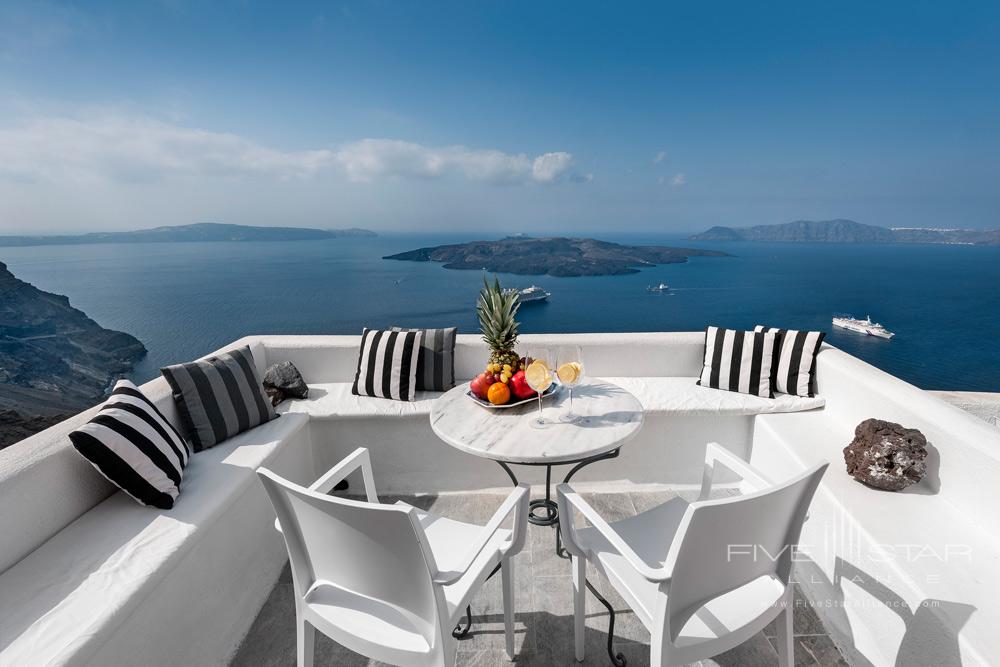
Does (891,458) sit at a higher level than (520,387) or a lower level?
lower

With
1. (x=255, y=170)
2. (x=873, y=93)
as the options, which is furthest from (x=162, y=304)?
(x=873, y=93)

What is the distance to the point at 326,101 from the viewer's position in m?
11.4

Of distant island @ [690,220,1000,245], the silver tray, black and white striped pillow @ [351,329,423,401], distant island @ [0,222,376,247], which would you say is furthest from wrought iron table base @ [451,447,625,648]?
distant island @ [690,220,1000,245]

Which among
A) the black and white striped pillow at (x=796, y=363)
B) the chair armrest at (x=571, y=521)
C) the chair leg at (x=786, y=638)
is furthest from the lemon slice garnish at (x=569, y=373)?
the black and white striped pillow at (x=796, y=363)

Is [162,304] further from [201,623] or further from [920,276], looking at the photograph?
[920,276]

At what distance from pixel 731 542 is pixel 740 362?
82.8 inches

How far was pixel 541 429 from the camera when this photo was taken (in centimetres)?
169

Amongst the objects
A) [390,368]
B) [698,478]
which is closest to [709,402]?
[698,478]

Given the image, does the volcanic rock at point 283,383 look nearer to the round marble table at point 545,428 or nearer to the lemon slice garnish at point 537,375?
the round marble table at point 545,428

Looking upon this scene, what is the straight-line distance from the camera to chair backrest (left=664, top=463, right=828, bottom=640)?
0.85 metres

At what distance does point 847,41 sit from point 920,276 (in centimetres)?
2526

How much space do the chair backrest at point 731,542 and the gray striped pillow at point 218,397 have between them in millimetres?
2161

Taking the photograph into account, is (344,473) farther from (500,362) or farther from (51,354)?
(51,354)

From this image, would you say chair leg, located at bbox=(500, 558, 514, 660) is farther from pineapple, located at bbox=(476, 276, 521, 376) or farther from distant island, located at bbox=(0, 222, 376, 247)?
distant island, located at bbox=(0, 222, 376, 247)
